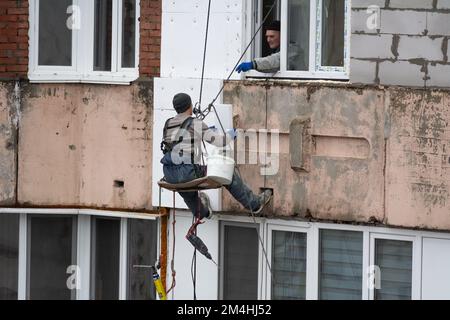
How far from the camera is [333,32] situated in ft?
52.5

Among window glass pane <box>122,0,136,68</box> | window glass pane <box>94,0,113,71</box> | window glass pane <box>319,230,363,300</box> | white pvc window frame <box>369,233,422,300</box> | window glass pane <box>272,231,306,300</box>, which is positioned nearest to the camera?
white pvc window frame <box>369,233,422,300</box>

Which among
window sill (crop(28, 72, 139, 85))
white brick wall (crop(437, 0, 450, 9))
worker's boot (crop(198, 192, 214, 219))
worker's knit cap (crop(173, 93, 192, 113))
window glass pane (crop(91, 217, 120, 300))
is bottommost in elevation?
window glass pane (crop(91, 217, 120, 300))

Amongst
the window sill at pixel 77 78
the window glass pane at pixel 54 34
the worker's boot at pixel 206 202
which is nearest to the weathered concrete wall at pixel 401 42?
the worker's boot at pixel 206 202

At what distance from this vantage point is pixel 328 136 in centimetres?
1574

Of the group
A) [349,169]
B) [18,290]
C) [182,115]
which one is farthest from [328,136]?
[18,290]

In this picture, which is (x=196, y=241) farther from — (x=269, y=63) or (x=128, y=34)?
(x=128, y=34)

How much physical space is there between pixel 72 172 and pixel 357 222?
11.2 ft

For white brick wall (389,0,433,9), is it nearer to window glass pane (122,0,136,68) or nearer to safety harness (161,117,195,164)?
safety harness (161,117,195,164)

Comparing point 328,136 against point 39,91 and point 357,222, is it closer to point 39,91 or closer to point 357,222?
point 357,222

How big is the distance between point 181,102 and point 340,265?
238 centimetres

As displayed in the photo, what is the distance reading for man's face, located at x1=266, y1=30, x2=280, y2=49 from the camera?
642 inches

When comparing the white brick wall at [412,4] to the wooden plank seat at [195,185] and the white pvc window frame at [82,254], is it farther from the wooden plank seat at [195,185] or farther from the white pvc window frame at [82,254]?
the white pvc window frame at [82,254]

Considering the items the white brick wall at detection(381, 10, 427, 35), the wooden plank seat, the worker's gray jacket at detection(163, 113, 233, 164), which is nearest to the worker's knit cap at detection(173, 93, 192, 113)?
the worker's gray jacket at detection(163, 113, 233, 164)

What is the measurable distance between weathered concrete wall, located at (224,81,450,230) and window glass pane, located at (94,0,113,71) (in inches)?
67.7
